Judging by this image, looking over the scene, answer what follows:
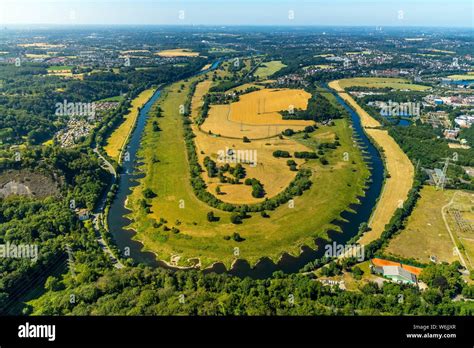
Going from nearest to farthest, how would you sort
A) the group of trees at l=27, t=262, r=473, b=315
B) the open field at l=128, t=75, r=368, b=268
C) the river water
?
the group of trees at l=27, t=262, r=473, b=315 < the river water < the open field at l=128, t=75, r=368, b=268

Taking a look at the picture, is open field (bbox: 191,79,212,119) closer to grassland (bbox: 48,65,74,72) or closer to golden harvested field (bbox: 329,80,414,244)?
golden harvested field (bbox: 329,80,414,244)

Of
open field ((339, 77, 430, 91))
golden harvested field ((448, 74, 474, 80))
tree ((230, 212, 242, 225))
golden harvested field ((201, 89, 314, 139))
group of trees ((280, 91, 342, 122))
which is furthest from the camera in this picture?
golden harvested field ((448, 74, 474, 80))

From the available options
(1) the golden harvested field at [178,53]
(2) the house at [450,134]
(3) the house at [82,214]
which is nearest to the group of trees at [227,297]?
(3) the house at [82,214]

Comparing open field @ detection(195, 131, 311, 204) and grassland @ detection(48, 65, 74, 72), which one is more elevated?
grassland @ detection(48, 65, 74, 72)

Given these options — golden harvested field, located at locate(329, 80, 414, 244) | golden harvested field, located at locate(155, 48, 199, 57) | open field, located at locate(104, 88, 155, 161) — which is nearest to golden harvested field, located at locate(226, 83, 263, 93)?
open field, located at locate(104, 88, 155, 161)

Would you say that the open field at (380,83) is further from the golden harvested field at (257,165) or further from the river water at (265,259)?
the golden harvested field at (257,165)

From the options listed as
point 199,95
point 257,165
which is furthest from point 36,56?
point 257,165
